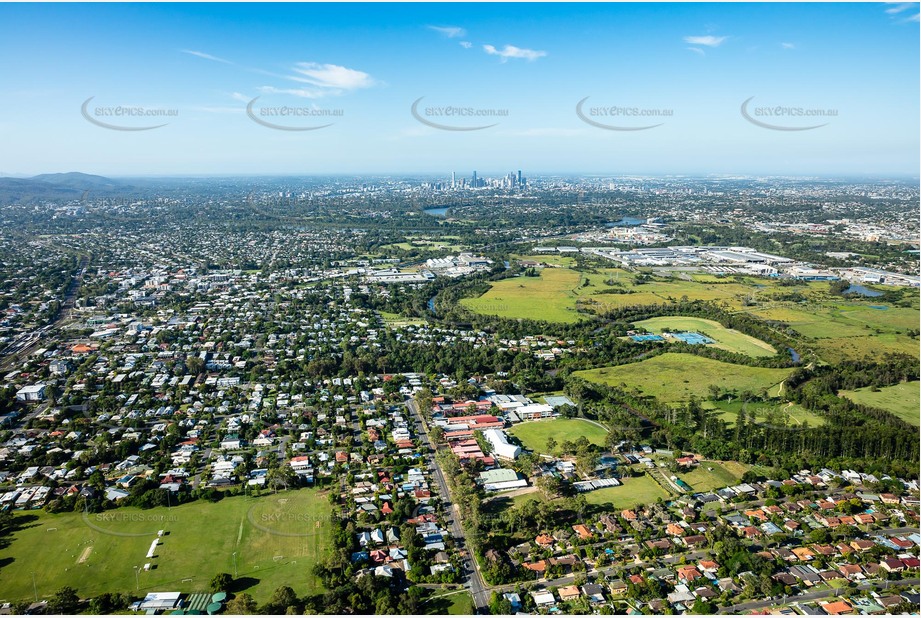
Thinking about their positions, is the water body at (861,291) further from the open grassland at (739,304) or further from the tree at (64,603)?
the tree at (64,603)

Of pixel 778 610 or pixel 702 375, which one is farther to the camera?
pixel 702 375

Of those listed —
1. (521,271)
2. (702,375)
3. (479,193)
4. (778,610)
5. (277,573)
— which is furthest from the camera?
(479,193)

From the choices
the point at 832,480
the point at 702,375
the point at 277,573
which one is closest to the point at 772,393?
the point at 702,375

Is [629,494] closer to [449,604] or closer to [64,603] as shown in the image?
[449,604]

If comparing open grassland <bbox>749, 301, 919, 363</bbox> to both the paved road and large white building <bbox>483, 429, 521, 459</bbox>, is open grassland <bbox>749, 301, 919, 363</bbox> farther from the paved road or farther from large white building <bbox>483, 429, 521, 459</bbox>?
the paved road

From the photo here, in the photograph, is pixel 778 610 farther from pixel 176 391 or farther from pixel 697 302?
pixel 697 302

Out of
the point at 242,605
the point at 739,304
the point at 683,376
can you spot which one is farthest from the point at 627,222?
the point at 242,605
